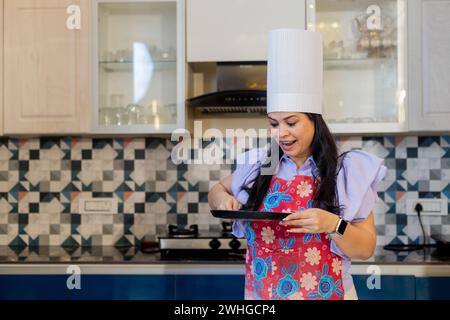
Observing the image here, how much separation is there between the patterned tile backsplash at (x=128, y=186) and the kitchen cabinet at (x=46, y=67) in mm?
222

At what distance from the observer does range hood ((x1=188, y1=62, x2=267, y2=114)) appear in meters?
2.02

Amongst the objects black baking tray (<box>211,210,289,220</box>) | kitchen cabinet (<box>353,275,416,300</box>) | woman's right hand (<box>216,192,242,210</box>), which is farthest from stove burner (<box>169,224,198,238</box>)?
black baking tray (<box>211,210,289,220</box>)

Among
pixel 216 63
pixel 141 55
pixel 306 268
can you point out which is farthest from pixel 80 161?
pixel 306 268

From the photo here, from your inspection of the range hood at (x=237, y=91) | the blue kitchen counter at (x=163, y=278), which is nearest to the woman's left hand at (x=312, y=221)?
the blue kitchen counter at (x=163, y=278)

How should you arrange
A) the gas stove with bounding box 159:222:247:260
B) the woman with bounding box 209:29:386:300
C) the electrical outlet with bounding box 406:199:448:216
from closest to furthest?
1. the woman with bounding box 209:29:386:300
2. the gas stove with bounding box 159:222:247:260
3. the electrical outlet with bounding box 406:199:448:216

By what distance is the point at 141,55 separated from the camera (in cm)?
221

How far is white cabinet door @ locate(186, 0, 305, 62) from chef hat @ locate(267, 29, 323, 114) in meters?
0.70

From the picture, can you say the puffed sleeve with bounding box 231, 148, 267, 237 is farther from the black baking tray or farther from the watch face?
the watch face

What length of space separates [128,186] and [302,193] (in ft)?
3.67

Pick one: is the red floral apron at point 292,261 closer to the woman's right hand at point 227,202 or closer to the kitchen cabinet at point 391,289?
the woman's right hand at point 227,202
